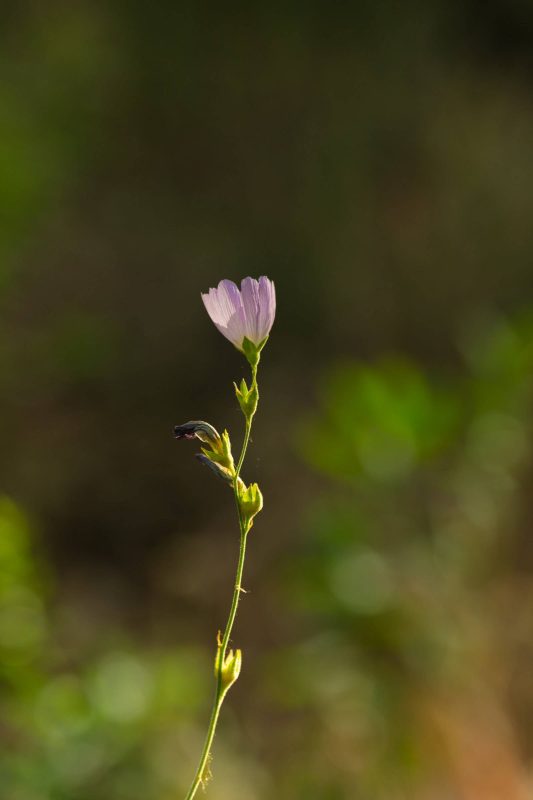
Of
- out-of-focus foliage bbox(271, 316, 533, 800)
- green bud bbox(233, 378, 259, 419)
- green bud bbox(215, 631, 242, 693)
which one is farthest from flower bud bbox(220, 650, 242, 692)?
out-of-focus foliage bbox(271, 316, 533, 800)

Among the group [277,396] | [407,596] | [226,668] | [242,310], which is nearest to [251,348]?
[242,310]

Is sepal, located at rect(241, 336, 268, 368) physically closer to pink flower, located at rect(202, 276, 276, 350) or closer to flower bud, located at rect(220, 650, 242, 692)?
pink flower, located at rect(202, 276, 276, 350)

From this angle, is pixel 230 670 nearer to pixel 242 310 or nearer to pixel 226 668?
pixel 226 668

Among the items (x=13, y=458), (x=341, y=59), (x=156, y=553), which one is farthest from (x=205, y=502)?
(x=341, y=59)

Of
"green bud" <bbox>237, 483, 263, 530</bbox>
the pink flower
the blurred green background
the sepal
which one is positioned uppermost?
the pink flower

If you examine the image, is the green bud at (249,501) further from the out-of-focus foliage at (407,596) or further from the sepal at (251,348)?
the out-of-focus foliage at (407,596)

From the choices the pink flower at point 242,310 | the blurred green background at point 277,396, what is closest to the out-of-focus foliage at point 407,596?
the blurred green background at point 277,396

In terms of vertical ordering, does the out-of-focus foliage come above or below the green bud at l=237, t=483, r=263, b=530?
below
